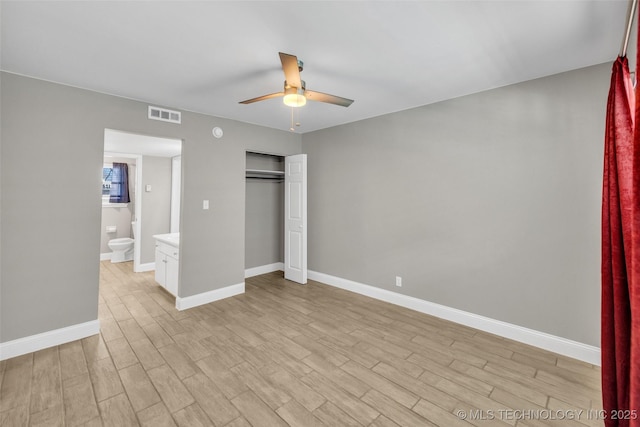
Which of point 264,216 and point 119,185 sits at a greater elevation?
point 119,185

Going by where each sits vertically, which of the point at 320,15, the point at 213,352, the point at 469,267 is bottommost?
the point at 213,352

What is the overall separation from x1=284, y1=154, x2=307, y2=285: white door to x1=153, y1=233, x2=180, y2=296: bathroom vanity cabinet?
1.81 meters

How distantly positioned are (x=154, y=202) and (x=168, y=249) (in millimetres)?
2130

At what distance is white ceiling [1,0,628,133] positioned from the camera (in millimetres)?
1690

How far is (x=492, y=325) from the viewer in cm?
292

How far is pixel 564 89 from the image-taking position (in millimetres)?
2494

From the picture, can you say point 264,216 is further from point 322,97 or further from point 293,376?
point 293,376

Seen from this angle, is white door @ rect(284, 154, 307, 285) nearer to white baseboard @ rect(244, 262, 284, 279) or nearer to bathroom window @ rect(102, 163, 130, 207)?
white baseboard @ rect(244, 262, 284, 279)

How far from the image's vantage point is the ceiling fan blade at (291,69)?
184 centimetres

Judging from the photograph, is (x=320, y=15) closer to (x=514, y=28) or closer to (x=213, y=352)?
(x=514, y=28)

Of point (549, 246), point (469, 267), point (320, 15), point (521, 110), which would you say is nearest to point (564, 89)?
point (521, 110)

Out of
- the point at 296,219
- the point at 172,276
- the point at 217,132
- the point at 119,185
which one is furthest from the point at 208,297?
the point at 119,185

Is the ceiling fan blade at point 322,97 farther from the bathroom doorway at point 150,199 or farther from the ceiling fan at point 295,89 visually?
the bathroom doorway at point 150,199

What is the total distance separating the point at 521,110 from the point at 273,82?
255cm
